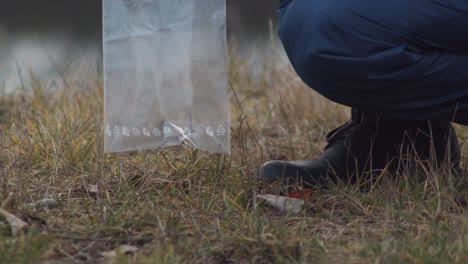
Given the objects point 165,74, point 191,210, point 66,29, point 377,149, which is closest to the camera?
point 191,210

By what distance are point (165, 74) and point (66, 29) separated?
4.31m

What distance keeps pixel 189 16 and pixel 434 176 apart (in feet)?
2.13

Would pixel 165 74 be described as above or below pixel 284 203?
above

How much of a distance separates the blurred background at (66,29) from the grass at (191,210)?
1.05 metres

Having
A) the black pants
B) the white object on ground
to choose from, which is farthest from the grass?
the black pants

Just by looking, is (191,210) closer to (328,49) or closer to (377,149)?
(328,49)

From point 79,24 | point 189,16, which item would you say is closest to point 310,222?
point 189,16

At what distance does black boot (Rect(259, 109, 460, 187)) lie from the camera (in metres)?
2.07

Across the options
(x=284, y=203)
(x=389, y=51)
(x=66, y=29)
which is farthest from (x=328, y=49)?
(x=66, y=29)

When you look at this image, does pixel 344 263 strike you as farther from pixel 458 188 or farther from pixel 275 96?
pixel 275 96

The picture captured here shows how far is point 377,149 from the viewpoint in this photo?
2.13 metres

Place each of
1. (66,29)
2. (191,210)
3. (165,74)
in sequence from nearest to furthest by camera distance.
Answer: (191,210) → (165,74) → (66,29)

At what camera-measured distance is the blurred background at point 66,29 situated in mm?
4027

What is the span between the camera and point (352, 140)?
2.14m
